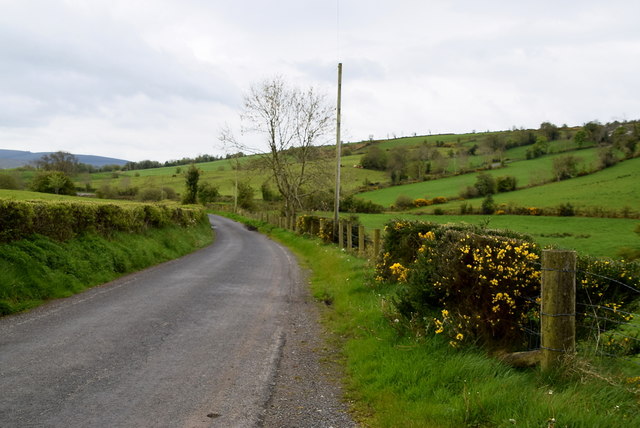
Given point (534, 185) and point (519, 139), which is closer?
point (534, 185)

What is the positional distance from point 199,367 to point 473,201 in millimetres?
60753

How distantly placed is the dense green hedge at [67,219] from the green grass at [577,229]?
716 inches

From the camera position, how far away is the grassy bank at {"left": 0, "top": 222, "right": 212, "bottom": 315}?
909cm

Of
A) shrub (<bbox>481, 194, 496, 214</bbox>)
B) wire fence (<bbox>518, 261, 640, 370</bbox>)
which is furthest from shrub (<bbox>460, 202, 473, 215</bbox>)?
wire fence (<bbox>518, 261, 640, 370</bbox>)

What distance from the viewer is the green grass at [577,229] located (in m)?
34.4

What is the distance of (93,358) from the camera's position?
19.3 ft

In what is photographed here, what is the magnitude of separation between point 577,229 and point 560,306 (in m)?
45.3

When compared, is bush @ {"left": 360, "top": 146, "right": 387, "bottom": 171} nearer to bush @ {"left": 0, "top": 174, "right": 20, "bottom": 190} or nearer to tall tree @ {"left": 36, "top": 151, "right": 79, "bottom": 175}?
tall tree @ {"left": 36, "top": 151, "right": 79, "bottom": 175}

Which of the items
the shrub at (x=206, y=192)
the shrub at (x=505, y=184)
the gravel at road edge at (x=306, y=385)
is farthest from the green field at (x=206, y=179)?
the gravel at road edge at (x=306, y=385)

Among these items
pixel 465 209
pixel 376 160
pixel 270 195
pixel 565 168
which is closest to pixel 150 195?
pixel 270 195

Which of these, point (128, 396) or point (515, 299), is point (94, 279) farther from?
point (515, 299)

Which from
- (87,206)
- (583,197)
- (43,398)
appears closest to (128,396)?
(43,398)

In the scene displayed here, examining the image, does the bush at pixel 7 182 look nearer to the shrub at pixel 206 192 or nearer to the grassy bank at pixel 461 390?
the shrub at pixel 206 192

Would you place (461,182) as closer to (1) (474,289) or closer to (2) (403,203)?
(2) (403,203)
